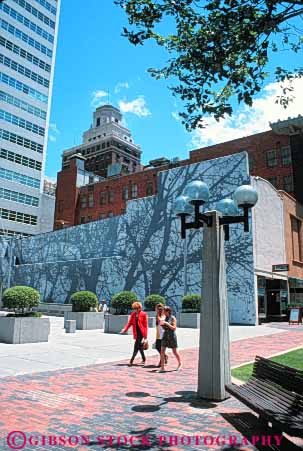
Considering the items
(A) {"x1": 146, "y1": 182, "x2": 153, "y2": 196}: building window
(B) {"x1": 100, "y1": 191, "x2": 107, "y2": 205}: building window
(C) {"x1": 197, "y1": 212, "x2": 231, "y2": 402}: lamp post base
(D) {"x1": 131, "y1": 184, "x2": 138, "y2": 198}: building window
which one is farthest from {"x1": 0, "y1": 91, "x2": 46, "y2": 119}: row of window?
(C) {"x1": 197, "y1": 212, "x2": 231, "y2": 402}: lamp post base

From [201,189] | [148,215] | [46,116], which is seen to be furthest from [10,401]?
[46,116]

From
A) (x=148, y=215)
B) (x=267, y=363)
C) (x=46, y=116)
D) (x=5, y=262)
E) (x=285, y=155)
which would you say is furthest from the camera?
(x=46, y=116)

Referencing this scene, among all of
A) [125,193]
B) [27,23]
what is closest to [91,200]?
[125,193]

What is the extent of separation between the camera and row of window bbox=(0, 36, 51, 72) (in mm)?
60728

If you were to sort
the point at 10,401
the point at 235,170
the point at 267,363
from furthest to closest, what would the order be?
the point at 235,170
the point at 10,401
the point at 267,363

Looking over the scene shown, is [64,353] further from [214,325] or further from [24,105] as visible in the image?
[24,105]

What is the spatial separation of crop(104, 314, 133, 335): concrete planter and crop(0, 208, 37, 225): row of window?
45129 millimetres

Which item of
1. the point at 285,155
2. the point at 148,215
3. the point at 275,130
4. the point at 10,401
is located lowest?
the point at 10,401

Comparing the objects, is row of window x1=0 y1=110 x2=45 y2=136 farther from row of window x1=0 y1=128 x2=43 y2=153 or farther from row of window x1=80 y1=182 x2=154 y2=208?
row of window x1=80 y1=182 x2=154 y2=208

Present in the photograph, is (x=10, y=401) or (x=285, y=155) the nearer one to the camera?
(x=10, y=401)

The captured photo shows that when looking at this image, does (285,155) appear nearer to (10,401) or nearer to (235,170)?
(235,170)

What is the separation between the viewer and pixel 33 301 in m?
14.9

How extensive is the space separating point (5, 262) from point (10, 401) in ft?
162

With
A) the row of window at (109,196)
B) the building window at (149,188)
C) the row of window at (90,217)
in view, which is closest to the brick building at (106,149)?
the row of window at (109,196)
